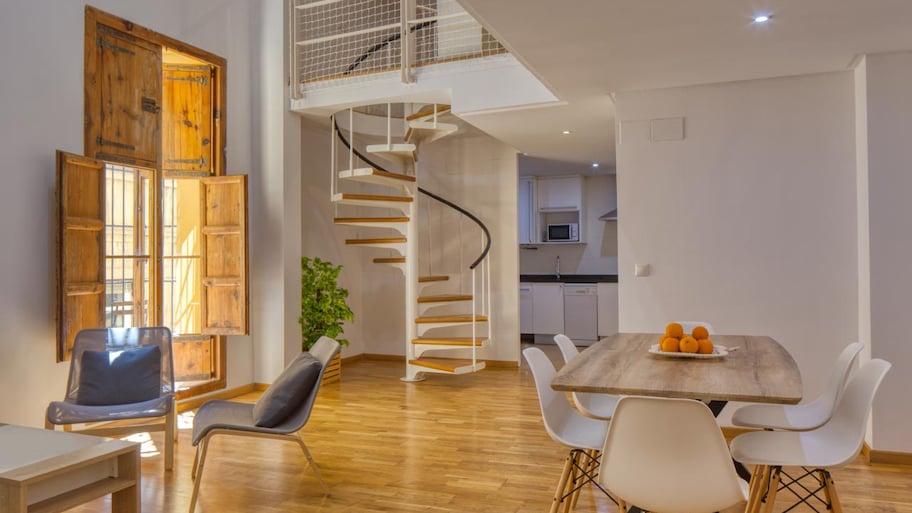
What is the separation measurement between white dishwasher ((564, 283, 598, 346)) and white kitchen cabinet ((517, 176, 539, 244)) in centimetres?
109

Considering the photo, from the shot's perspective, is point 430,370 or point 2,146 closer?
point 2,146

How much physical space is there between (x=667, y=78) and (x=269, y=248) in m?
3.93

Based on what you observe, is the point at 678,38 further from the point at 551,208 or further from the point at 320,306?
the point at 551,208

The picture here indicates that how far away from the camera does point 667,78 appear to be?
4.39m

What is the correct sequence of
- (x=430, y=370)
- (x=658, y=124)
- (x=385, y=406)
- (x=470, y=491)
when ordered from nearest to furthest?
(x=470, y=491) < (x=658, y=124) < (x=385, y=406) < (x=430, y=370)

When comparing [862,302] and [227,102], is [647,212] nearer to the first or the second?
[862,302]

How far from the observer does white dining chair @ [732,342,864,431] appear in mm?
2994

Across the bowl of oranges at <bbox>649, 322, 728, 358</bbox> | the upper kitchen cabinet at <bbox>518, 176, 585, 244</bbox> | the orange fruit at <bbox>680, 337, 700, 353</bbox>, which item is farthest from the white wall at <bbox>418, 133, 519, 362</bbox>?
the orange fruit at <bbox>680, 337, 700, 353</bbox>

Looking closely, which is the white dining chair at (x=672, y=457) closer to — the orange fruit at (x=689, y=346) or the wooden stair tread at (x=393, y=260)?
the orange fruit at (x=689, y=346)

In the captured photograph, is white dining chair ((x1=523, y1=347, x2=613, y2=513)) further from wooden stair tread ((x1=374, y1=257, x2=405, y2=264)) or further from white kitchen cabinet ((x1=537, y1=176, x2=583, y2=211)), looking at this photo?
white kitchen cabinet ((x1=537, y1=176, x2=583, y2=211))

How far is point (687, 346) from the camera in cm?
291

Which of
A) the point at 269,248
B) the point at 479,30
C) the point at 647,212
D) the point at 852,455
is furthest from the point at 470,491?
the point at 479,30

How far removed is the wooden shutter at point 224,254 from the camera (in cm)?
558

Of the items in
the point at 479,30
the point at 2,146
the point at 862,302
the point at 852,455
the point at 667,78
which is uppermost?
the point at 479,30
